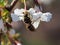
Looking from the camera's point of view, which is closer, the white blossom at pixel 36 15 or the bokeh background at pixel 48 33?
the white blossom at pixel 36 15

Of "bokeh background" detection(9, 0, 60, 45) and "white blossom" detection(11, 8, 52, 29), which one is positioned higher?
"white blossom" detection(11, 8, 52, 29)

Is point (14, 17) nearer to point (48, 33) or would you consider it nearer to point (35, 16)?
point (35, 16)

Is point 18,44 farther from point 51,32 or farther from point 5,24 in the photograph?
point 51,32

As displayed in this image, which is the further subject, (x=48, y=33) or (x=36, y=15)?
(x=48, y=33)

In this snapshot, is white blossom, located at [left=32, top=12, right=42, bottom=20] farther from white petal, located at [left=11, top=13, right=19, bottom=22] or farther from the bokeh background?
the bokeh background

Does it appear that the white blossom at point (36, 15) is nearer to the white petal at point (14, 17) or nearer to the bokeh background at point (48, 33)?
the white petal at point (14, 17)

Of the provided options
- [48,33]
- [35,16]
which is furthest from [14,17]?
[48,33]

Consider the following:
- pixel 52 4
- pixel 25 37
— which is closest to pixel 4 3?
pixel 25 37

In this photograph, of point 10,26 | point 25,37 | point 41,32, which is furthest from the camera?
point 41,32

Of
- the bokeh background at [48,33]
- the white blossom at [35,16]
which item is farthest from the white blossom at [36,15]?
the bokeh background at [48,33]

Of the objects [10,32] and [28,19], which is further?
[10,32]

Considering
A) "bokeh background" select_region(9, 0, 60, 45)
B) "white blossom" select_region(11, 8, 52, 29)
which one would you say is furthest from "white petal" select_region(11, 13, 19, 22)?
"bokeh background" select_region(9, 0, 60, 45)
